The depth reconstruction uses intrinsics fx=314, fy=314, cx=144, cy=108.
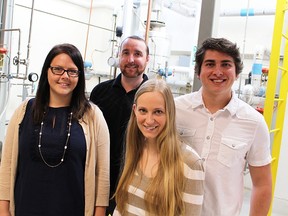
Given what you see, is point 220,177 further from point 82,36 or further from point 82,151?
point 82,36

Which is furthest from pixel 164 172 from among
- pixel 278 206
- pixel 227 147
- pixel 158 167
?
pixel 278 206

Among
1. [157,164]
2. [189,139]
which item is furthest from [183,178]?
[189,139]

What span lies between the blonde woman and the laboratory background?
24.9 inches

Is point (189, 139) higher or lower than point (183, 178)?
higher

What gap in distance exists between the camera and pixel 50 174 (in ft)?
4.28

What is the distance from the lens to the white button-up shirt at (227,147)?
1267mm

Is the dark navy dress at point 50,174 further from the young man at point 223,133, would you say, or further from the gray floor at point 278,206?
the gray floor at point 278,206

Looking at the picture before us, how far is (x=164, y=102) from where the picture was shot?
119cm

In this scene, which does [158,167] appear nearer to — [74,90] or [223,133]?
[223,133]

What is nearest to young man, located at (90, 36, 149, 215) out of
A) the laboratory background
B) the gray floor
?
the laboratory background

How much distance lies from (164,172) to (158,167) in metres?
0.04

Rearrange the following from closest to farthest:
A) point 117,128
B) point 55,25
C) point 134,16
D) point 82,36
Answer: point 117,128, point 134,16, point 55,25, point 82,36

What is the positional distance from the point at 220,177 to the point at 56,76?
79 cm

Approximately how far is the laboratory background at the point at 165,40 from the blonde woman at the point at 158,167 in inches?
24.9
